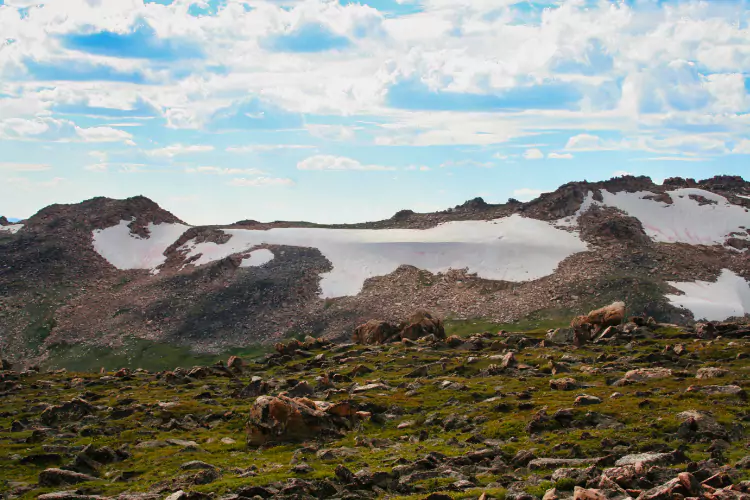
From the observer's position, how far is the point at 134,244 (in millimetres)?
151500

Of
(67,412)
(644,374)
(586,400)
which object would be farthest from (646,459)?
(67,412)

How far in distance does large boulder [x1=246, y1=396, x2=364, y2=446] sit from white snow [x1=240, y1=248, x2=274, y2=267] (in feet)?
305

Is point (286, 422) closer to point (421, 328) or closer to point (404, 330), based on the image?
point (404, 330)

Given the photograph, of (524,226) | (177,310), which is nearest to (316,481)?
(177,310)

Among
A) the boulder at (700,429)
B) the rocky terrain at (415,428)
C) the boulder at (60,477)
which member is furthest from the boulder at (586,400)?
the boulder at (60,477)

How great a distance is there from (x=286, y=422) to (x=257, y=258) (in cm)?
9753

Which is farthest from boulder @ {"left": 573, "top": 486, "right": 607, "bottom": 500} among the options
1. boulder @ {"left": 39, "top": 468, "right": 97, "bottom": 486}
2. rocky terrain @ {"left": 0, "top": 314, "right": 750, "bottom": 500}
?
boulder @ {"left": 39, "top": 468, "right": 97, "bottom": 486}

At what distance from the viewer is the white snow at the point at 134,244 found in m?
144

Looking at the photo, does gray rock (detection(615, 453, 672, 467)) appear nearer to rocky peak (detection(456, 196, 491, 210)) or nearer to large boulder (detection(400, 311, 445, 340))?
large boulder (detection(400, 311, 445, 340))

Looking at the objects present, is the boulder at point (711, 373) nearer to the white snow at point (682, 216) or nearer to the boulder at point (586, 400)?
the boulder at point (586, 400)

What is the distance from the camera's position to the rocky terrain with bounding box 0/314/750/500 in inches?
1110

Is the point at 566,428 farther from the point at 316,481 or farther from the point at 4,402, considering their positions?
the point at 4,402

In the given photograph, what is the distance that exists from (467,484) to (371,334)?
189 ft

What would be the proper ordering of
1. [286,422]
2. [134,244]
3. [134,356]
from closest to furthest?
[286,422] < [134,356] < [134,244]
